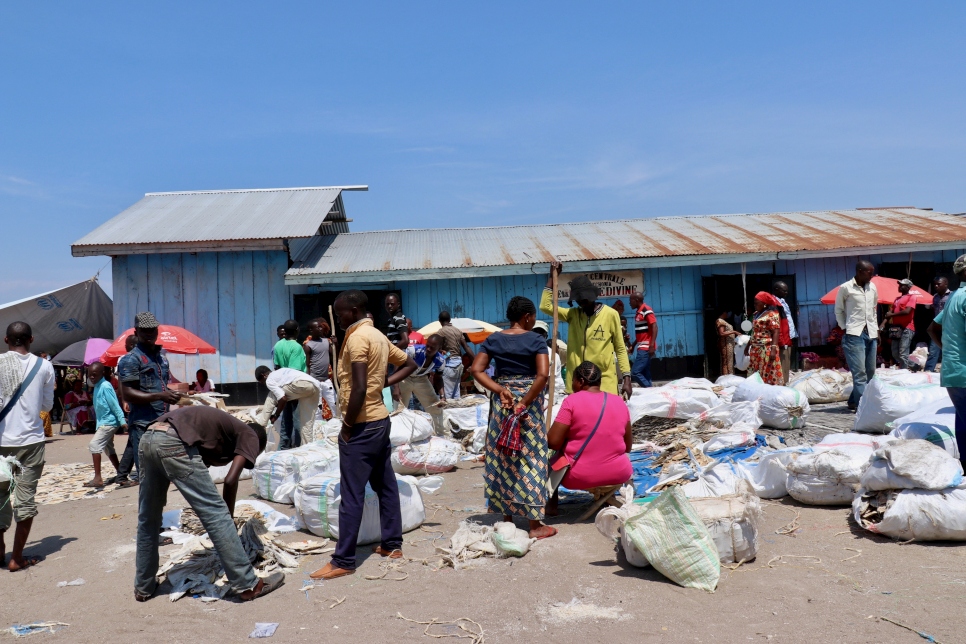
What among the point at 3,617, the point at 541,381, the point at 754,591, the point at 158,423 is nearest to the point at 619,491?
the point at 541,381

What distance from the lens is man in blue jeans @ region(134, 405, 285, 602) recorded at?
156 inches

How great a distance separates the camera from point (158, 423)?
4051mm

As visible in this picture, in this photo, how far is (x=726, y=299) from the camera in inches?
534

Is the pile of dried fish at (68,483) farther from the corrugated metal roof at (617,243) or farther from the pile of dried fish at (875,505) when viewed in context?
the pile of dried fish at (875,505)

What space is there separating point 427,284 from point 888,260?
849 cm

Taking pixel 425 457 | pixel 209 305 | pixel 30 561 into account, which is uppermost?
pixel 209 305

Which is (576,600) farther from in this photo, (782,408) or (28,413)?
(782,408)

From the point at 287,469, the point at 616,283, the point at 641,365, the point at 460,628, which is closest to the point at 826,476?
the point at 460,628

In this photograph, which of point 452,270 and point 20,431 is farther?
point 452,270

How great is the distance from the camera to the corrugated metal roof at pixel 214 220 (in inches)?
480

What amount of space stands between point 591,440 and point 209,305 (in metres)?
9.50

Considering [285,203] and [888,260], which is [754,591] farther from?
[285,203]

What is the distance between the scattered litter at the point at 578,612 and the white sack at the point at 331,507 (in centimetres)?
161

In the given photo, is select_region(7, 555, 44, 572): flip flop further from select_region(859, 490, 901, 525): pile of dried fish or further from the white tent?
the white tent
